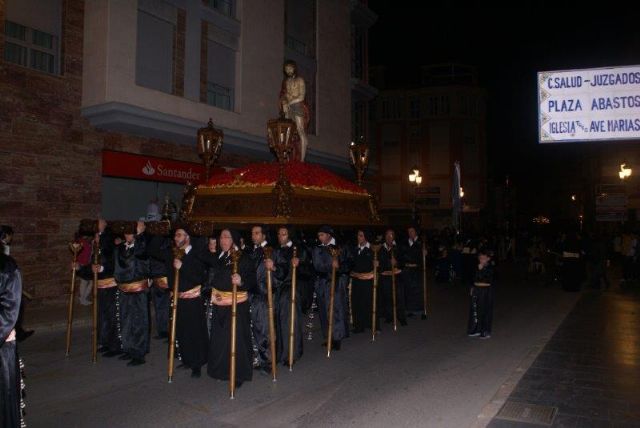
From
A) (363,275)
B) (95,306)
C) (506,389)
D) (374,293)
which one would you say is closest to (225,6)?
(363,275)

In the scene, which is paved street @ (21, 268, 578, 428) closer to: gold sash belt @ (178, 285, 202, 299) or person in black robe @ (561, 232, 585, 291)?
gold sash belt @ (178, 285, 202, 299)

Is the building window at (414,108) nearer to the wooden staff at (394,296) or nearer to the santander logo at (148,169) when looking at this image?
the santander logo at (148,169)

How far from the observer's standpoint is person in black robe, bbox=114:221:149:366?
716 cm

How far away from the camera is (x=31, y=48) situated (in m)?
11.2

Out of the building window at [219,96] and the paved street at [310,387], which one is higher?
the building window at [219,96]

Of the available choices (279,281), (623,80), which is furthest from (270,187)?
(623,80)

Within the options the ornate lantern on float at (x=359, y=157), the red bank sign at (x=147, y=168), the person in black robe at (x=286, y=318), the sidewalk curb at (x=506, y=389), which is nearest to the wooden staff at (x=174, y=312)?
the person in black robe at (x=286, y=318)

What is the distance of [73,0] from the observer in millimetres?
11914

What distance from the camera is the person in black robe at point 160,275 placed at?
7295 mm

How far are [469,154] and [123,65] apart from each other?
32.4m

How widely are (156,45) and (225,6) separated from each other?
11.4 ft

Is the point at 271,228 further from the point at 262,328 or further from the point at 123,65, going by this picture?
the point at 123,65

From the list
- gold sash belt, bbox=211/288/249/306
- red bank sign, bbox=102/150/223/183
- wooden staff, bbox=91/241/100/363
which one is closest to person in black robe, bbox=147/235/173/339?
wooden staff, bbox=91/241/100/363

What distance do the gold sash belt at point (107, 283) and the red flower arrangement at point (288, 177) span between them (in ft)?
8.59
